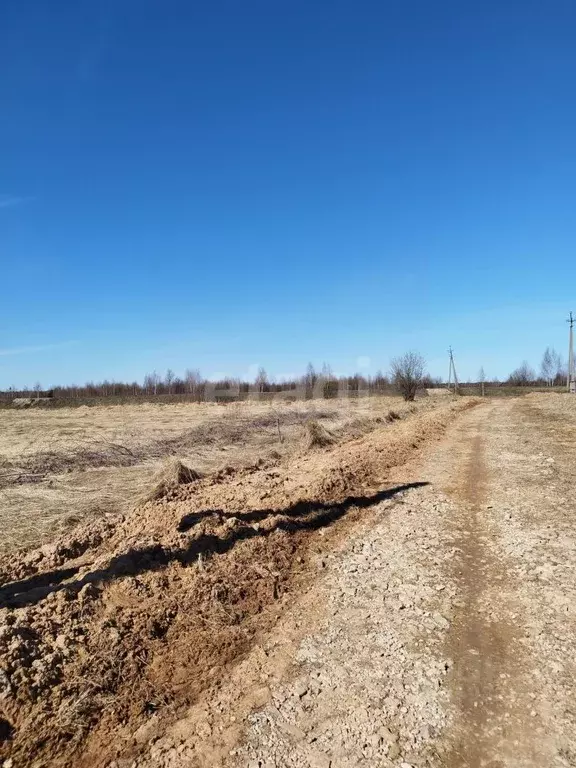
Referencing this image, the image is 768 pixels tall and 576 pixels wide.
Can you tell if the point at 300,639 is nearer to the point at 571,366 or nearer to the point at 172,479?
the point at 172,479

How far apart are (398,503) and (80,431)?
72.4 ft

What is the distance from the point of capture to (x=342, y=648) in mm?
3953

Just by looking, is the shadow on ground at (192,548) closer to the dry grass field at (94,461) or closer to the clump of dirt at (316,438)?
the dry grass field at (94,461)

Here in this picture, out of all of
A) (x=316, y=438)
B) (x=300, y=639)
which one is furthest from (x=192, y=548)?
(x=316, y=438)

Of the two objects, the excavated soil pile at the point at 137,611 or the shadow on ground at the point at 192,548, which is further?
the shadow on ground at the point at 192,548

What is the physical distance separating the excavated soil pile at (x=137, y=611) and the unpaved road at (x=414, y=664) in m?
0.34

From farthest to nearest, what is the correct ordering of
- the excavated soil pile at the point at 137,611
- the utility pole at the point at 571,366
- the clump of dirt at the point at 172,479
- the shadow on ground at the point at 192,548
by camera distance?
the utility pole at the point at 571,366
the clump of dirt at the point at 172,479
the shadow on ground at the point at 192,548
the excavated soil pile at the point at 137,611

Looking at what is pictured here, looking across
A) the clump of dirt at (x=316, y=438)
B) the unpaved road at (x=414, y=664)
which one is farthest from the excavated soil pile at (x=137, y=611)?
the clump of dirt at (x=316, y=438)

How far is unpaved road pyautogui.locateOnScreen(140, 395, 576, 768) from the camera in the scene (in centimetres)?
289

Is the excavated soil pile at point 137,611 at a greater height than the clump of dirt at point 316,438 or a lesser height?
lesser

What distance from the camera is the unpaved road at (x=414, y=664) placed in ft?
9.47

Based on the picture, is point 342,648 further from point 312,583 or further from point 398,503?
point 398,503

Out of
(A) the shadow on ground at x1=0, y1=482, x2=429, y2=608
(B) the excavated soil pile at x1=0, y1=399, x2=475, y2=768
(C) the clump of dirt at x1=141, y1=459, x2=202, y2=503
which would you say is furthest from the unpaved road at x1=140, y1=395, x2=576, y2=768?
(C) the clump of dirt at x1=141, y1=459, x2=202, y2=503

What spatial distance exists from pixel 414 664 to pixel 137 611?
2510 mm
